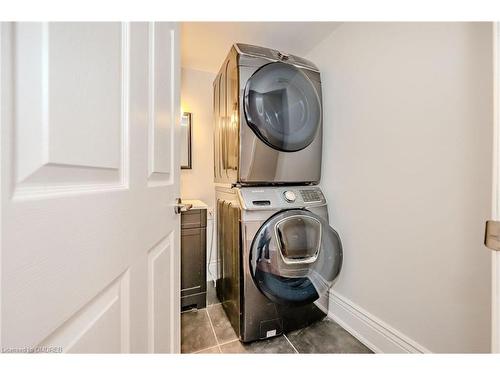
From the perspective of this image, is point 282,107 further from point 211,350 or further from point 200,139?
point 211,350

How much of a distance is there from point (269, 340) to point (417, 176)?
4.25ft

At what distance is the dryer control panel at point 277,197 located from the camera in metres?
1.22

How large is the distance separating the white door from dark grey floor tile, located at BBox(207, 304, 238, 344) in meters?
0.84

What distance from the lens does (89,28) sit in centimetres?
36

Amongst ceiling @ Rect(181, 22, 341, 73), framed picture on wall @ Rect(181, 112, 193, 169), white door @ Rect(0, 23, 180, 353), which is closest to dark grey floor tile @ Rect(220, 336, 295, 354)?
white door @ Rect(0, 23, 180, 353)

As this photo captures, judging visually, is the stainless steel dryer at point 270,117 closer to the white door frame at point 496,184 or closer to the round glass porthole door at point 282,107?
the round glass porthole door at point 282,107

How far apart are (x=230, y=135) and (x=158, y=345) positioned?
1145 millimetres

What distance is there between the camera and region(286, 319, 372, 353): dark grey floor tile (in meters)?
1.19

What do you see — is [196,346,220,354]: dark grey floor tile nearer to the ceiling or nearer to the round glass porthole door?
the round glass porthole door

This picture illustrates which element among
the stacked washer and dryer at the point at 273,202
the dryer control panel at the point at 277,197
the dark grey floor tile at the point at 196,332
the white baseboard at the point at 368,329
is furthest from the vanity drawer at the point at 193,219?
the white baseboard at the point at 368,329

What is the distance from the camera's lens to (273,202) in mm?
1251

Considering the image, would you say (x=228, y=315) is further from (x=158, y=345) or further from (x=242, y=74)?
(x=242, y=74)
